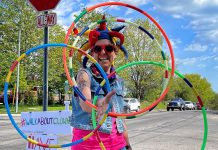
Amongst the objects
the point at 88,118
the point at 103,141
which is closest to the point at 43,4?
the point at 88,118

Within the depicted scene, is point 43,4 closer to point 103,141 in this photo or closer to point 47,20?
point 47,20

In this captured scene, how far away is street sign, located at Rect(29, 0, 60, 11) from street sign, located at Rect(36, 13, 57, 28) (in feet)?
0.38

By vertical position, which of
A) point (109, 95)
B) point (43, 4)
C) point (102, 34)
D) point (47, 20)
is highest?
point (43, 4)

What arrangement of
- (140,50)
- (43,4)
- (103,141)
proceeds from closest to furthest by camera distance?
(103,141) → (43,4) → (140,50)

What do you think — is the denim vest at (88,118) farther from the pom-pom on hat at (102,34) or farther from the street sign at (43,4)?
the street sign at (43,4)

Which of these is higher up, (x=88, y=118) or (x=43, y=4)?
(x=43, y=4)

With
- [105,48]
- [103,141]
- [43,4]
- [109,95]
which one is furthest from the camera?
[43,4]

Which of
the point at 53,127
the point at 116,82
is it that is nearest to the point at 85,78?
the point at 116,82

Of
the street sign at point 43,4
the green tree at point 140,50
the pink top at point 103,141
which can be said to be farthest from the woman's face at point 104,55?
the street sign at point 43,4

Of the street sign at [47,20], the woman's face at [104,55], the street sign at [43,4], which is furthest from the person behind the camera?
the street sign at [47,20]

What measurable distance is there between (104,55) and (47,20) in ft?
9.29

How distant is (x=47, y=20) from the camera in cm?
577

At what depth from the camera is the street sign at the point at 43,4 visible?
556cm

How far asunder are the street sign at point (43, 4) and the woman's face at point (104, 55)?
2572 mm
